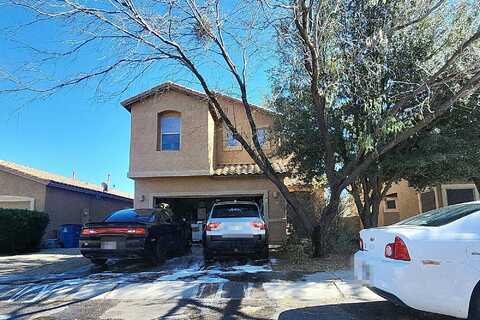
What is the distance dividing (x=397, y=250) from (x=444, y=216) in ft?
2.94

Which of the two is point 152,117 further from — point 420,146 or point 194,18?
point 420,146

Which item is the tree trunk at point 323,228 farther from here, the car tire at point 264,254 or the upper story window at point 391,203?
the upper story window at point 391,203

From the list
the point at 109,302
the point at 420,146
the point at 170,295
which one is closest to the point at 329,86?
the point at 420,146

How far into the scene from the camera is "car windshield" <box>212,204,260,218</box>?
11728 millimetres

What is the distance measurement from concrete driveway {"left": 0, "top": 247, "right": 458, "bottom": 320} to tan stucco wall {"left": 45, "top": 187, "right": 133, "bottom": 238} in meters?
9.27

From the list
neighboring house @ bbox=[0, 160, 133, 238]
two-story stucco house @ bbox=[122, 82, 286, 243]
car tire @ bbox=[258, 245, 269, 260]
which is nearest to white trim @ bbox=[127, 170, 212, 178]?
two-story stucco house @ bbox=[122, 82, 286, 243]

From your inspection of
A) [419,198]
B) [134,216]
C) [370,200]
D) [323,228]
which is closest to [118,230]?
[134,216]

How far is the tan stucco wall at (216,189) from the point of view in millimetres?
17516

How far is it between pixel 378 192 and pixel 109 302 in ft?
29.4

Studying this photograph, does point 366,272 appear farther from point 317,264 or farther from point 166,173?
point 166,173

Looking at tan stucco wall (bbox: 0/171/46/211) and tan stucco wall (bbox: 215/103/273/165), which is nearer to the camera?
tan stucco wall (bbox: 215/103/273/165)

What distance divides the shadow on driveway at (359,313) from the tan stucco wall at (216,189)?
10417 millimetres

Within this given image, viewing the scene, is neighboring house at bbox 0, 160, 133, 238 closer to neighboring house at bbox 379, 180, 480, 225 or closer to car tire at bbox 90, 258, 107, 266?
car tire at bbox 90, 258, 107, 266

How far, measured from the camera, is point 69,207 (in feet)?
70.0
